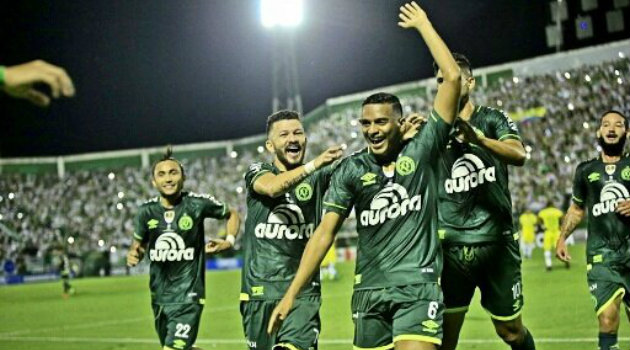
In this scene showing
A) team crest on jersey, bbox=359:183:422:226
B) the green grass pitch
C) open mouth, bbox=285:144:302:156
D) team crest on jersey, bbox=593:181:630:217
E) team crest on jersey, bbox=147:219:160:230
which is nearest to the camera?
team crest on jersey, bbox=359:183:422:226

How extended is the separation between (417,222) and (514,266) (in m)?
2.13

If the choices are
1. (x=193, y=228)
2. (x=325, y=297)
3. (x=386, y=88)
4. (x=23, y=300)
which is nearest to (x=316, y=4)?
(x=386, y=88)

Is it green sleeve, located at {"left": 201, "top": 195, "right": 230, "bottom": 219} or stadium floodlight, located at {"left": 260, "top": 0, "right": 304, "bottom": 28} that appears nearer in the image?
green sleeve, located at {"left": 201, "top": 195, "right": 230, "bottom": 219}

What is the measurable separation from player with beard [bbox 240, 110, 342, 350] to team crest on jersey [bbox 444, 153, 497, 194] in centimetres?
122

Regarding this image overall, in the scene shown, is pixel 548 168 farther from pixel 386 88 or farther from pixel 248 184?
pixel 248 184

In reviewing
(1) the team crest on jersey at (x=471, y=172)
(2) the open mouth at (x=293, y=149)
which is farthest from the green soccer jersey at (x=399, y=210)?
(1) the team crest on jersey at (x=471, y=172)

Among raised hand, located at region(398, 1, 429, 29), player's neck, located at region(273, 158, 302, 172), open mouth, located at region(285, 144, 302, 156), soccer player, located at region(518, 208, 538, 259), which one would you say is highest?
raised hand, located at region(398, 1, 429, 29)

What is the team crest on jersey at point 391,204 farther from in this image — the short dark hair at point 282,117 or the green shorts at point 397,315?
the short dark hair at point 282,117

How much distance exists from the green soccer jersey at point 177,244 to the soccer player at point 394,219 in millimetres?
3547

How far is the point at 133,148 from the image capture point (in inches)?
3130

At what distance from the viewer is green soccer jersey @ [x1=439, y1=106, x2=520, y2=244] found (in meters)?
8.52

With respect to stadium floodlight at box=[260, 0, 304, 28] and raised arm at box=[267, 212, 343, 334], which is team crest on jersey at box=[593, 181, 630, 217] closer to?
raised arm at box=[267, 212, 343, 334]

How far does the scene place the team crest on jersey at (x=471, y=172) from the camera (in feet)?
27.9

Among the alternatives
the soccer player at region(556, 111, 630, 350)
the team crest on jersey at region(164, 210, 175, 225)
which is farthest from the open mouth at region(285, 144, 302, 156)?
the soccer player at region(556, 111, 630, 350)
